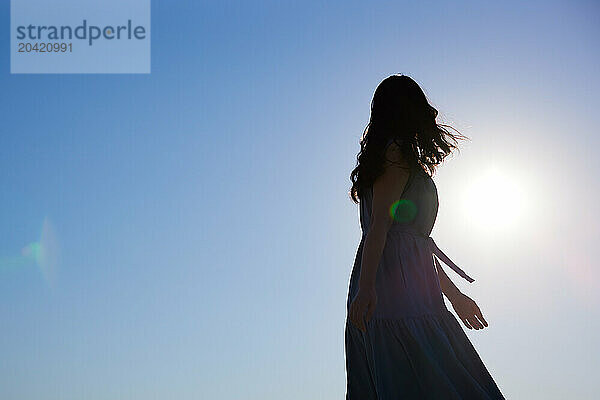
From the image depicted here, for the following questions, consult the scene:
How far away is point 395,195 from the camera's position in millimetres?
5586

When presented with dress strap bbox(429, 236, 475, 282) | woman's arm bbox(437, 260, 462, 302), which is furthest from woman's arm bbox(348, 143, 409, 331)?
woman's arm bbox(437, 260, 462, 302)

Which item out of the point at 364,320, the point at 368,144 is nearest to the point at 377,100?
the point at 368,144

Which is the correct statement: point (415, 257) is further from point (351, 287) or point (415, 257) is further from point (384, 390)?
point (384, 390)

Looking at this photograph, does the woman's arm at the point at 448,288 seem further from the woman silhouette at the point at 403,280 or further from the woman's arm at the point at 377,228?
the woman's arm at the point at 377,228

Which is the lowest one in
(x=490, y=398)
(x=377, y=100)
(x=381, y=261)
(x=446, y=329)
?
(x=490, y=398)

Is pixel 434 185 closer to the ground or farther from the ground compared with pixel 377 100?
closer to the ground

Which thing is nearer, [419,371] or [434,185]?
[419,371]

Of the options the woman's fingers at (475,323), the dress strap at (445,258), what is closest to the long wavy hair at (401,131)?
the dress strap at (445,258)

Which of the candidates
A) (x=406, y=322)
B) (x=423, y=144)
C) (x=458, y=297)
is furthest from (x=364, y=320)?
(x=423, y=144)

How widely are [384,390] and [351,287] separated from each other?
68 centimetres

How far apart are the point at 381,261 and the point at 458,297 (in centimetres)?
62

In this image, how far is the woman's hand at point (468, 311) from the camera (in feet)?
19.2

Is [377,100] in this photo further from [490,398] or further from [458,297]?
[490,398]

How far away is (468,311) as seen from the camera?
19.2 feet
